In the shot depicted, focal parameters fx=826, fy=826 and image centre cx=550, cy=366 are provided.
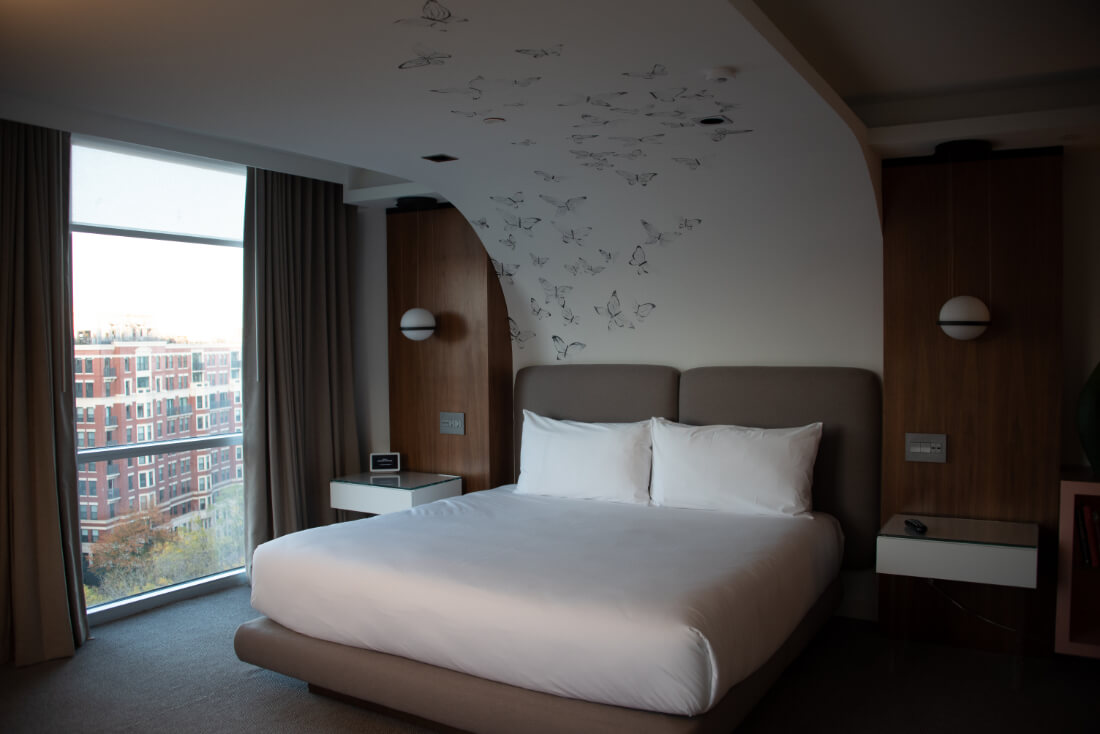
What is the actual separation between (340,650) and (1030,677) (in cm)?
273

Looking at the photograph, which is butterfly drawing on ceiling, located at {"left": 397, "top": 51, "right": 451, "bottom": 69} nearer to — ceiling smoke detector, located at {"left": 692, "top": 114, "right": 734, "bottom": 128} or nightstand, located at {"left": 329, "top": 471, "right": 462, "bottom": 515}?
ceiling smoke detector, located at {"left": 692, "top": 114, "right": 734, "bottom": 128}

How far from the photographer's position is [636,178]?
3.84 m

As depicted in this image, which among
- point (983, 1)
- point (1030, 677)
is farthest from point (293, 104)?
point (1030, 677)

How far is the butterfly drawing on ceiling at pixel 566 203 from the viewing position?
412 centimetres

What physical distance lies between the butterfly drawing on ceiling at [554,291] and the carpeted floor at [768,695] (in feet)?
7.20

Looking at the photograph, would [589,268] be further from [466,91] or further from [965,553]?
[965,553]

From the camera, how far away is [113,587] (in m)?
4.10

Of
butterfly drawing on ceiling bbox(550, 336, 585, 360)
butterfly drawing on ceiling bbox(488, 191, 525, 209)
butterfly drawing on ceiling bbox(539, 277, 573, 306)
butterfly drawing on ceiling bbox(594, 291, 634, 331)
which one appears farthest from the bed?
butterfly drawing on ceiling bbox(488, 191, 525, 209)

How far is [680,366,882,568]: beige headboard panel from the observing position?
3.85 m

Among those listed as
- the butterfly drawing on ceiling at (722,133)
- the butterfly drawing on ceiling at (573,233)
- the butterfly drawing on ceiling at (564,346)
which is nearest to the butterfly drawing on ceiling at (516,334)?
the butterfly drawing on ceiling at (564,346)

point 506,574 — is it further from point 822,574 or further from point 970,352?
point 970,352

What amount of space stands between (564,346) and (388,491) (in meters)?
1.28

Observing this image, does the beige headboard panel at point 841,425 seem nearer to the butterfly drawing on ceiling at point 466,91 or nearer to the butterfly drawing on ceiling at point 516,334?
the butterfly drawing on ceiling at point 516,334

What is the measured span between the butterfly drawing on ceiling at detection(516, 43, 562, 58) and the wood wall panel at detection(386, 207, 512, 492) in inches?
91.9
